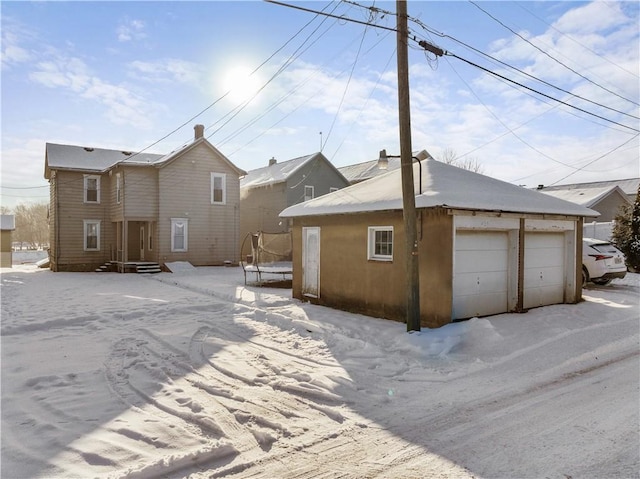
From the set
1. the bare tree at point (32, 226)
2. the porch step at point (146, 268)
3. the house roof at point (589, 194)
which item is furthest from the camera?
the bare tree at point (32, 226)

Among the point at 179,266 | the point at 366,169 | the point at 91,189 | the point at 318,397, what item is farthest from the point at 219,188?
the point at 318,397

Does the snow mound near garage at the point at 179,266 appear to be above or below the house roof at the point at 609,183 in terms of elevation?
below

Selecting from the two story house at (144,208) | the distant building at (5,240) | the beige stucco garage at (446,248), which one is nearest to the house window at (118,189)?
the two story house at (144,208)

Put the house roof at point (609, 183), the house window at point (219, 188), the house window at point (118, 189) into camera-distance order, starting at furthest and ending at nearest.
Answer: the house roof at point (609, 183), the house window at point (219, 188), the house window at point (118, 189)

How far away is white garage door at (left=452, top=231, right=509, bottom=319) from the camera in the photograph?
8492mm

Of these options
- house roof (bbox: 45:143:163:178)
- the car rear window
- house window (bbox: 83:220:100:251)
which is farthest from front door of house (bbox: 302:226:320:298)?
house window (bbox: 83:220:100:251)

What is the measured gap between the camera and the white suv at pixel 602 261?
44.9 feet

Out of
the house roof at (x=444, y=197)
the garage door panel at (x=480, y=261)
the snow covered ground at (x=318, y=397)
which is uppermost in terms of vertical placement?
the house roof at (x=444, y=197)

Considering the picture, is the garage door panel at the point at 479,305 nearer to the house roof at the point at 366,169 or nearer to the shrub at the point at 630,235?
the shrub at the point at 630,235

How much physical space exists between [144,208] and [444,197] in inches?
738

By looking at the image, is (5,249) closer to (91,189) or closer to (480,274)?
Answer: (91,189)

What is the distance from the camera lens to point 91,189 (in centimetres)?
2408

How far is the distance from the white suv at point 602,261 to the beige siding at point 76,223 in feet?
77.8

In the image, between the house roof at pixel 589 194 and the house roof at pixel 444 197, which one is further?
the house roof at pixel 589 194
